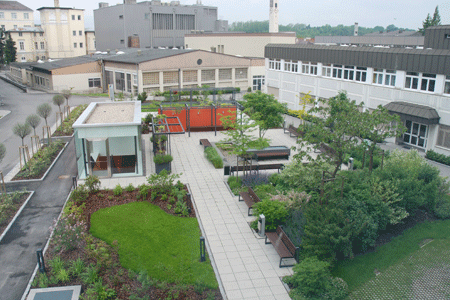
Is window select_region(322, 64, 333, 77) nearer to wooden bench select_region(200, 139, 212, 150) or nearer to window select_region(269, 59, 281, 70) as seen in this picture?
window select_region(269, 59, 281, 70)

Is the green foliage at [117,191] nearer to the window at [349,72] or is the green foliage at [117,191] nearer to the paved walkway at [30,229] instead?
the paved walkway at [30,229]

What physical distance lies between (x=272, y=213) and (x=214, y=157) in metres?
7.53

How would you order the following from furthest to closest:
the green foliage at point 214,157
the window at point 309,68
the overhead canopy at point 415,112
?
the window at point 309,68, the overhead canopy at point 415,112, the green foliage at point 214,157

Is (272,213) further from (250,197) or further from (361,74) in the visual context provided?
(361,74)

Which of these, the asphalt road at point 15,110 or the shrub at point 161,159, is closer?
the shrub at point 161,159

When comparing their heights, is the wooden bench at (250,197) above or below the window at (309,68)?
below

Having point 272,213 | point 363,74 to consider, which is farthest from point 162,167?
point 363,74

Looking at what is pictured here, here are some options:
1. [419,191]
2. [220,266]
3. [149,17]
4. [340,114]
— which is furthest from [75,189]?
[149,17]

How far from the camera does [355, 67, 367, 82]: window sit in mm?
26094

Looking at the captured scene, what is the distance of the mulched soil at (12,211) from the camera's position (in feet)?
43.3

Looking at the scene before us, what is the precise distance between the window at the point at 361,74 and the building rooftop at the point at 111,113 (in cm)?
1503

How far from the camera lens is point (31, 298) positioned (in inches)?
373

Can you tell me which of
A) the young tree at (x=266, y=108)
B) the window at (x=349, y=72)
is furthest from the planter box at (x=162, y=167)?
the window at (x=349, y=72)

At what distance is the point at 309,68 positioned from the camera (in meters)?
31.8
